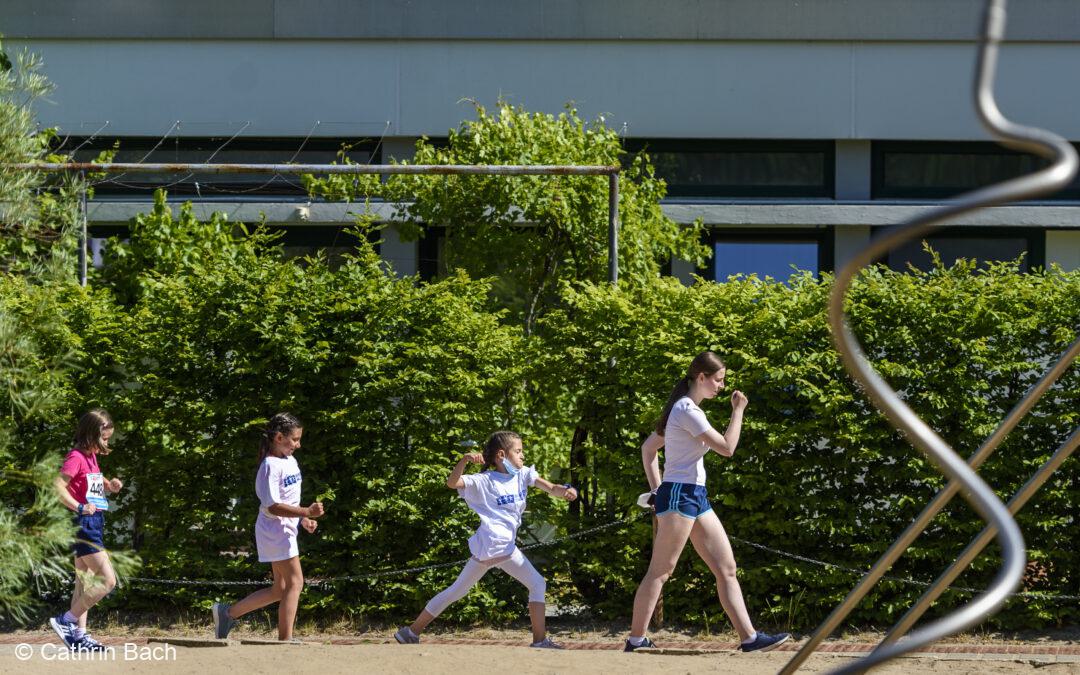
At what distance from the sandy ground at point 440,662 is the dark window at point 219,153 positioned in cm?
869

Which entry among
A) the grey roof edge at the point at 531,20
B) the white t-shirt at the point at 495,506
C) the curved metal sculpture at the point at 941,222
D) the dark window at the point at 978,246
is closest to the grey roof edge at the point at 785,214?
the dark window at the point at 978,246

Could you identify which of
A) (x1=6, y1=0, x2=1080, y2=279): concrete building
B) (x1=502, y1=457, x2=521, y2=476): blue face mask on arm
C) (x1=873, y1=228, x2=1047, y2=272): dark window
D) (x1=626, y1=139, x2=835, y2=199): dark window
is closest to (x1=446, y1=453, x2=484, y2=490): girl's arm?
(x1=502, y1=457, x2=521, y2=476): blue face mask on arm

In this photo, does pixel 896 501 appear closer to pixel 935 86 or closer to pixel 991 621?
pixel 991 621

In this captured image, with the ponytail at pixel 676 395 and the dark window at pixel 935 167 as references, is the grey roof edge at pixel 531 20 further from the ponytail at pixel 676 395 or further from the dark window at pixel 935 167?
the ponytail at pixel 676 395

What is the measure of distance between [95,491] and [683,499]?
3.77 m

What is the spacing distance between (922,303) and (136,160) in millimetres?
10509

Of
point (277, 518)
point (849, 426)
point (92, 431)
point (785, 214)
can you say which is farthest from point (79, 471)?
point (785, 214)

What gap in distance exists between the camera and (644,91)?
53.8 ft

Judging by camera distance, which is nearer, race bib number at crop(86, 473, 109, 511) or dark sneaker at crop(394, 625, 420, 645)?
race bib number at crop(86, 473, 109, 511)

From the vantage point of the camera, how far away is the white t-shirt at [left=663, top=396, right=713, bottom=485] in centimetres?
812

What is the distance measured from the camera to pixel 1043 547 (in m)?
9.59

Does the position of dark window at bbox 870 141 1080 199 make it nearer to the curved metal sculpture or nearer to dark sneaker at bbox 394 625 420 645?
dark sneaker at bbox 394 625 420 645

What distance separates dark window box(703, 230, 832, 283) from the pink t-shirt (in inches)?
371

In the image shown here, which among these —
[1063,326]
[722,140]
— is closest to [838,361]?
[1063,326]
